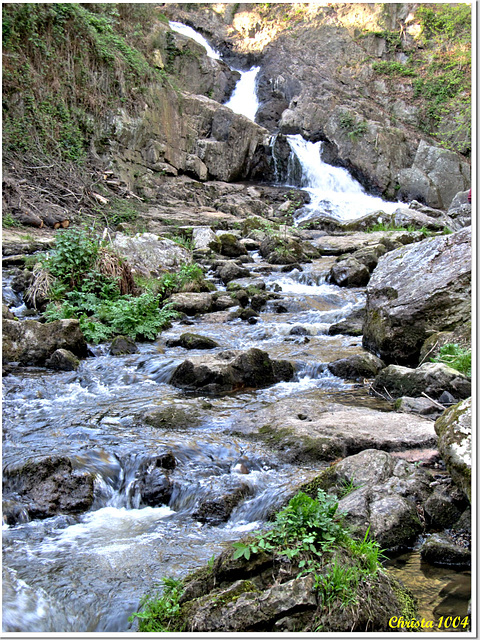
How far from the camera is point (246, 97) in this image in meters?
31.1

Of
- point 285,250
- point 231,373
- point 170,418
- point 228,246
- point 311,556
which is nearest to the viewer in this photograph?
point 311,556

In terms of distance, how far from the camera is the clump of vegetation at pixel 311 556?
235cm

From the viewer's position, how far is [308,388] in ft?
22.0

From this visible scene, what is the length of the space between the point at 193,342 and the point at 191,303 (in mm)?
2349

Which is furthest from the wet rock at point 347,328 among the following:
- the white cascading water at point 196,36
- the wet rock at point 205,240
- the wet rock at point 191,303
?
the white cascading water at point 196,36

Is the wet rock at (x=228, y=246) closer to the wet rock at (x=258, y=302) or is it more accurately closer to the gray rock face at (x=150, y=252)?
the gray rock face at (x=150, y=252)

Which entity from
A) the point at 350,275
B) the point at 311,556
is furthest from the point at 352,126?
the point at 311,556

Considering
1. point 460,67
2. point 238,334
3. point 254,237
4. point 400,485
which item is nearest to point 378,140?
point 460,67

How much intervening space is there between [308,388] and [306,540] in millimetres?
4268

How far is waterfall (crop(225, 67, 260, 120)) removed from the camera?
30.5 m

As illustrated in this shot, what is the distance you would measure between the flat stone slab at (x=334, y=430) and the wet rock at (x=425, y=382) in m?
0.69

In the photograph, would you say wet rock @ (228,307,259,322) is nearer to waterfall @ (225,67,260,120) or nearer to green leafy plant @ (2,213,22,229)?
green leafy plant @ (2,213,22,229)

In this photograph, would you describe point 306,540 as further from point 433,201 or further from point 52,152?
point 433,201

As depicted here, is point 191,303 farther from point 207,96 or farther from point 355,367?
point 207,96
